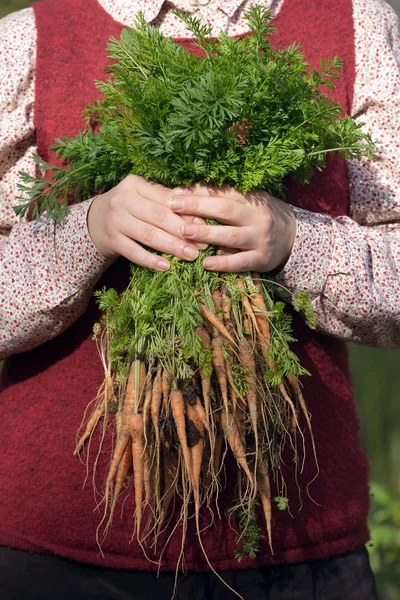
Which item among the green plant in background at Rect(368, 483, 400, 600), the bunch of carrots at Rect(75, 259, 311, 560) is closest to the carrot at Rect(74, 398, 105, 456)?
the bunch of carrots at Rect(75, 259, 311, 560)

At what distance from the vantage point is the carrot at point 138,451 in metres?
1.34

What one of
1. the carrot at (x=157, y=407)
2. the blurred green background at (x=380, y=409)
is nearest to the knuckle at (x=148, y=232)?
the carrot at (x=157, y=407)

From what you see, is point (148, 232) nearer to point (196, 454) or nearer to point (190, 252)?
point (190, 252)

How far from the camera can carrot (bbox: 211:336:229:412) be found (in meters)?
1.33

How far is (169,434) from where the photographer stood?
54.2 inches

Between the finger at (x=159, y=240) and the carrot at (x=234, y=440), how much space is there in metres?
0.28

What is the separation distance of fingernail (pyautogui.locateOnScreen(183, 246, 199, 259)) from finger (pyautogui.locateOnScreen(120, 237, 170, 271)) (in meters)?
0.04

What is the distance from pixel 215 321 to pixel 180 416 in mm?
167

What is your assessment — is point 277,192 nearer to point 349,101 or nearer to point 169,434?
point 349,101

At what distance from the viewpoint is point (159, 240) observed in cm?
134

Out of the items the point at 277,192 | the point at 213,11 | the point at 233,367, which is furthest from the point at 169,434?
the point at 213,11

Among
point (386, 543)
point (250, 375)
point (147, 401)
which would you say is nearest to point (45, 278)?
point (147, 401)

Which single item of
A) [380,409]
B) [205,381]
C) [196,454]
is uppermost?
[205,381]

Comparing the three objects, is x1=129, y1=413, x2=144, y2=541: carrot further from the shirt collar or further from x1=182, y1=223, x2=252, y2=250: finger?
the shirt collar
